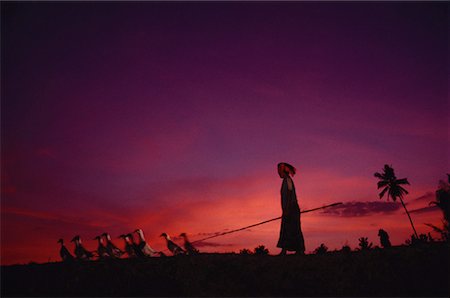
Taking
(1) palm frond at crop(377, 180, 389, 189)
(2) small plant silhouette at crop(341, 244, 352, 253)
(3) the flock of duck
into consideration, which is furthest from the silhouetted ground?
(1) palm frond at crop(377, 180, 389, 189)

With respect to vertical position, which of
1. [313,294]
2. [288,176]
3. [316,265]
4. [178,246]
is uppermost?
[288,176]

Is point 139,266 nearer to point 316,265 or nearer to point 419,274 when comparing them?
point 316,265

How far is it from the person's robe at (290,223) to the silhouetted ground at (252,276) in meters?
1.56

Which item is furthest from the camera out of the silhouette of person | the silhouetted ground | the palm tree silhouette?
the palm tree silhouette

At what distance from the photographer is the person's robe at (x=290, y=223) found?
11805mm

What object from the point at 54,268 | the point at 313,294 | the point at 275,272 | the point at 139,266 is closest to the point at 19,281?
the point at 54,268

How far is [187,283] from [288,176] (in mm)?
5172

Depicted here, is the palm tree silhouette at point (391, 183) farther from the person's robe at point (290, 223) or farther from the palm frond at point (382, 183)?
the person's robe at point (290, 223)

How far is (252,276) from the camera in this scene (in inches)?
360

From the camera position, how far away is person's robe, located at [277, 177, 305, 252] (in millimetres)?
11805

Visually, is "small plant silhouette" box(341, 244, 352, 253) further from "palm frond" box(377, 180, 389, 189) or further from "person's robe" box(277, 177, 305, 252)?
"palm frond" box(377, 180, 389, 189)

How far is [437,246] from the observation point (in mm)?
9781

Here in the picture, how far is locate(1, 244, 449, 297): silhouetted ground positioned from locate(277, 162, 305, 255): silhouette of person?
156 centimetres

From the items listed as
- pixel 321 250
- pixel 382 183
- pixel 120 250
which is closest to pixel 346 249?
pixel 321 250
